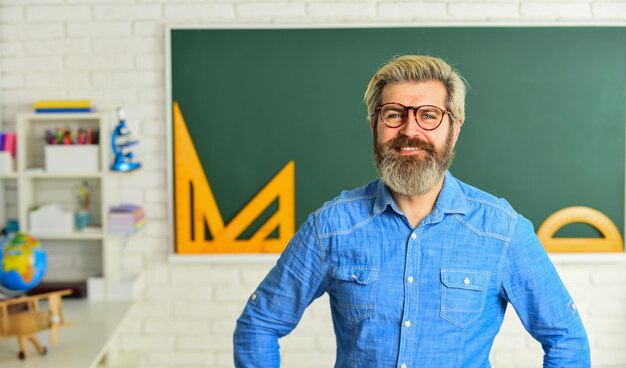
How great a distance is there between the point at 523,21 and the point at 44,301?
7.55 feet

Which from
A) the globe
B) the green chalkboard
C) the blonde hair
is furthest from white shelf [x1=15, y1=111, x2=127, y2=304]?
the blonde hair

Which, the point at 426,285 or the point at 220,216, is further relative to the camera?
the point at 220,216

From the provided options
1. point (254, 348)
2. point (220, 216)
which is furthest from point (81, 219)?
point (254, 348)

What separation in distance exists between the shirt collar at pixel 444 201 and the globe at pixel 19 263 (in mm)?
1285

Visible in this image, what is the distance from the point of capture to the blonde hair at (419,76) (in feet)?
5.30

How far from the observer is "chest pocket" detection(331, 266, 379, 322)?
1.55 metres

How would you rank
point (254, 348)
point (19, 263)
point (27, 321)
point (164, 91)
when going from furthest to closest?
point (164, 91) → point (19, 263) → point (27, 321) → point (254, 348)

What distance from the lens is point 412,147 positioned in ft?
5.27

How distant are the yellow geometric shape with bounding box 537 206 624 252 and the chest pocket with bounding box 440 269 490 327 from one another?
1565 mm

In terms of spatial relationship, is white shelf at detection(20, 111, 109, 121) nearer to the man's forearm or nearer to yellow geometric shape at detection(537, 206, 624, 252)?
the man's forearm

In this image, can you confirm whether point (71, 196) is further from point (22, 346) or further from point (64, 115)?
point (22, 346)

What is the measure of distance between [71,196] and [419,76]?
1.94 meters

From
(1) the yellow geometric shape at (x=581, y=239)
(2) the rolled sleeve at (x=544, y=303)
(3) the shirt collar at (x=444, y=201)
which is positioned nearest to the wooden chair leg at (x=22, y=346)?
(3) the shirt collar at (x=444, y=201)

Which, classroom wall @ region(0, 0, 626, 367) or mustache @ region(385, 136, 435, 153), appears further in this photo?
classroom wall @ region(0, 0, 626, 367)
